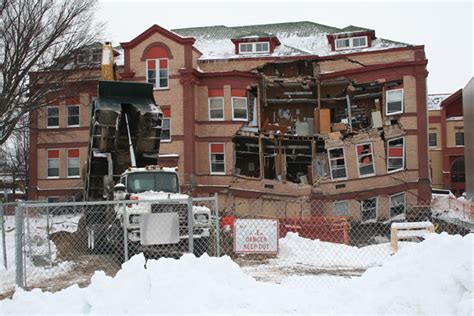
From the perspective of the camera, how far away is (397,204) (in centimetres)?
3017

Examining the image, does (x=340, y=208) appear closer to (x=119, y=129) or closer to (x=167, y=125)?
(x=167, y=125)

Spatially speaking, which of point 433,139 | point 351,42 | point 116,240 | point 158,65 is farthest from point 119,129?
point 433,139

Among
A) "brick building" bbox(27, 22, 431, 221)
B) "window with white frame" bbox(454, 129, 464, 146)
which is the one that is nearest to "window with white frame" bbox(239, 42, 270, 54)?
"brick building" bbox(27, 22, 431, 221)

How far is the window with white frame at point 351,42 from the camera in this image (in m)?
34.0

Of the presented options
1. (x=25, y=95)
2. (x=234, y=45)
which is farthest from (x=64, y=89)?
(x=234, y=45)

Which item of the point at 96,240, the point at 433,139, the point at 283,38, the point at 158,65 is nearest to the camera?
the point at 96,240

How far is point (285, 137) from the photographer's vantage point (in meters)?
33.1

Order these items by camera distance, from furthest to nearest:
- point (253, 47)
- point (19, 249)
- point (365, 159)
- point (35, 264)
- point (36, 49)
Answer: point (253, 47) < point (365, 159) < point (36, 49) < point (35, 264) < point (19, 249)

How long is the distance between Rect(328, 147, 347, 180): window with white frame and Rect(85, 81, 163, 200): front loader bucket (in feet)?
55.0

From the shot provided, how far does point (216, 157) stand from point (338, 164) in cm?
776

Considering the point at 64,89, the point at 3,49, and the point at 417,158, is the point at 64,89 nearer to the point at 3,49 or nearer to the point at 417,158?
the point at 3,49

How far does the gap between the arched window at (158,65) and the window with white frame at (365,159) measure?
42.0ft

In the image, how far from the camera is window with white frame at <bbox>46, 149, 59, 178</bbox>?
113ft

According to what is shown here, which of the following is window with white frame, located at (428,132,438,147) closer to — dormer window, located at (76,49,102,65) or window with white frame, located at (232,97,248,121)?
window with white frame, located at (232,97,248,121)
